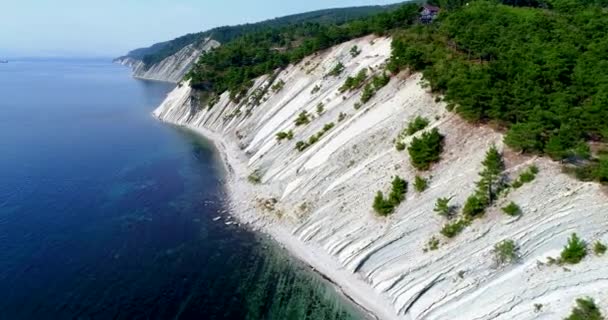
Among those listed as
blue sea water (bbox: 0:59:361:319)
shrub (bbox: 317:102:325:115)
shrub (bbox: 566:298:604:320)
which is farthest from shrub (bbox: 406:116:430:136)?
shrub (bbox: 566:298:604:320)

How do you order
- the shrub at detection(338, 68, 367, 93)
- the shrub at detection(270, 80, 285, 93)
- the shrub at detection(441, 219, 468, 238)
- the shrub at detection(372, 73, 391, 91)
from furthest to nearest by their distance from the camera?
the shrub at detection(270, 80, 285, 93)
the shrub at detection(338, 68, 367, 93)
the shrub at detection(372, 73, 391, 91)
the shrub at detection(441, 219, 468, 238)

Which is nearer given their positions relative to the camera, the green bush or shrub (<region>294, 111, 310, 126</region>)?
the green bush

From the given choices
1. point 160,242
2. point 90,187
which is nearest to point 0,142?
point 90,187

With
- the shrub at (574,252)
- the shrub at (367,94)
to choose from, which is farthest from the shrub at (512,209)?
the shrub at (367,94)

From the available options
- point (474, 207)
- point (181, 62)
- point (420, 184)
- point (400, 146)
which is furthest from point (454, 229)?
point (181, 62)

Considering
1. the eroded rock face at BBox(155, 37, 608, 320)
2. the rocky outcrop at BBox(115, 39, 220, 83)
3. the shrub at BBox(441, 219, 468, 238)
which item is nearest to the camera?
the eroded rock face at BBox(155, 37, 608, 320)

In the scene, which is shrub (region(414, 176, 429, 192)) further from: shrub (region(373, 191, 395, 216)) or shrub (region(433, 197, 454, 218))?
shrub (region(373, 191, 395, 216))

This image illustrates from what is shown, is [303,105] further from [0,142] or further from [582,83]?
[0,142]
